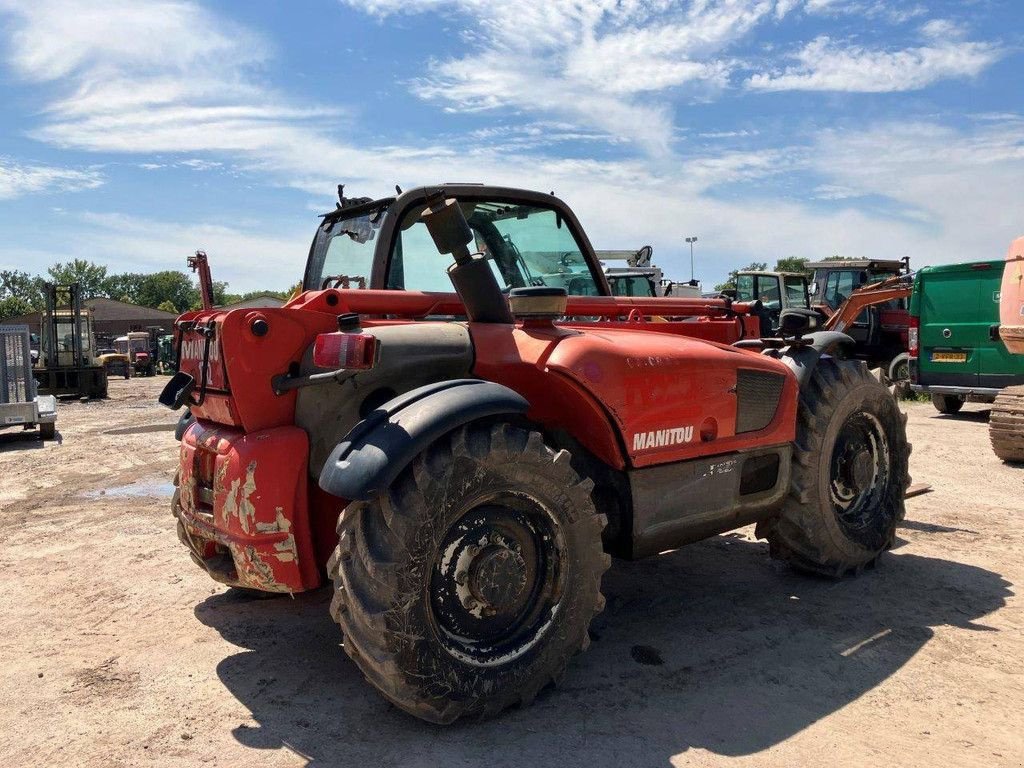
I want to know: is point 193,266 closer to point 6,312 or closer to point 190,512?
point 190,512

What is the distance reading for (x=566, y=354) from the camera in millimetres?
3357

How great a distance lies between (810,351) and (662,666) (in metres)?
2.05

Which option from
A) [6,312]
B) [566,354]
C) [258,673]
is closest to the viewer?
[566,354]

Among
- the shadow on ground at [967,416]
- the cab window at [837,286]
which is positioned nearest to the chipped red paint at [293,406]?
the shadow on ground at [967,416]

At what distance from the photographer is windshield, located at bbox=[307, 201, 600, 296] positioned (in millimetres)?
4332

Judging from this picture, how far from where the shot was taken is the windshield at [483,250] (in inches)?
171

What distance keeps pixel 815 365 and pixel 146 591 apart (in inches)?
154

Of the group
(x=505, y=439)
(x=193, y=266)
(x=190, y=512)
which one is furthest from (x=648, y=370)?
(x=193, y=266)

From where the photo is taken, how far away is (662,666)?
3.61 meters

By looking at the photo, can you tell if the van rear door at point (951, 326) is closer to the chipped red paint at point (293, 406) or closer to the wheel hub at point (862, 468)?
the wheel hub at point (862, 468)

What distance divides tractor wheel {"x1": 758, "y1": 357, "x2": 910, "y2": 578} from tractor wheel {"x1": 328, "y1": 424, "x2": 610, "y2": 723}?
1.61 m

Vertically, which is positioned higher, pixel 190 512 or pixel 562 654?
pixel 190 512

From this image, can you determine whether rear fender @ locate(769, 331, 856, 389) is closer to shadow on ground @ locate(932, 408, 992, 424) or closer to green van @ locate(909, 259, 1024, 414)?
green van @ locate(909, 259, 1024, 414)

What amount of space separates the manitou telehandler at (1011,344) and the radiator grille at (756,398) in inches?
195
